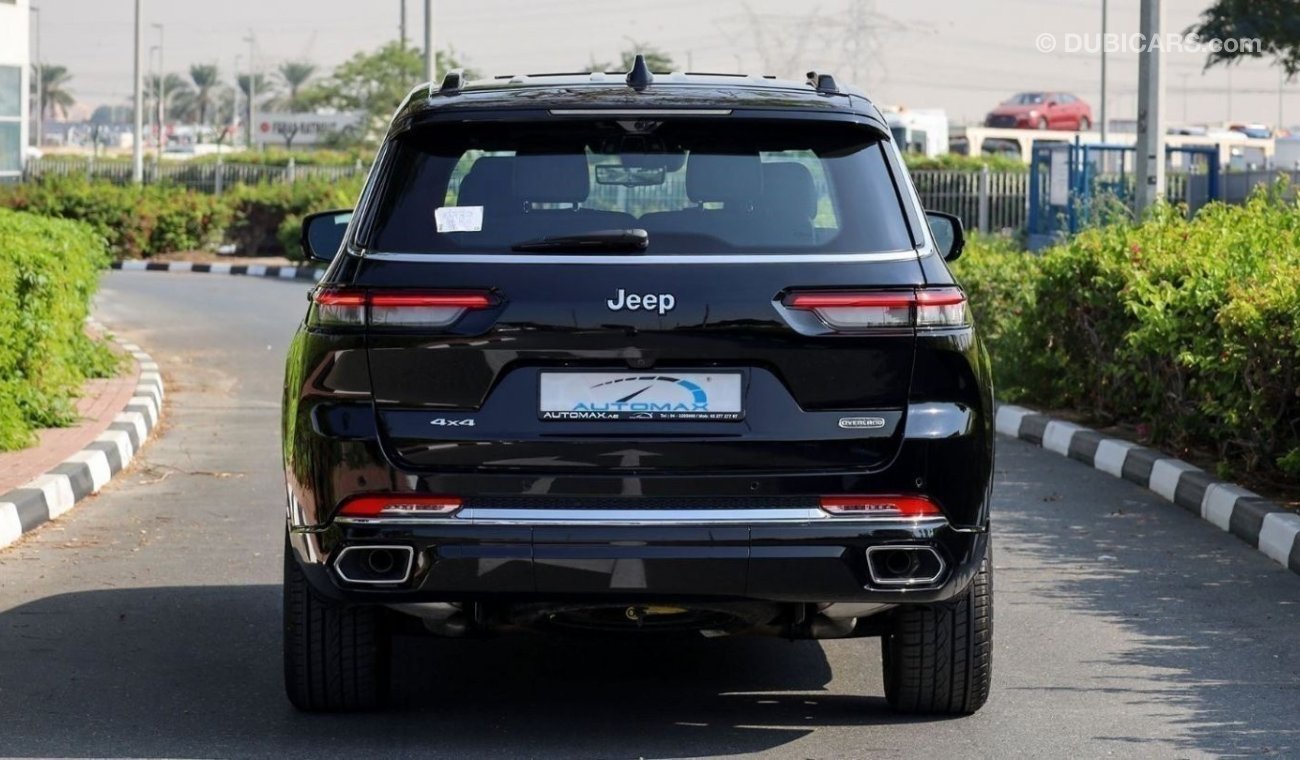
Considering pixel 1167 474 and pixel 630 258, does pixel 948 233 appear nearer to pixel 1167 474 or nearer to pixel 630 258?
pixel 630 258

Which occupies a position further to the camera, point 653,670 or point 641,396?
point 653,670

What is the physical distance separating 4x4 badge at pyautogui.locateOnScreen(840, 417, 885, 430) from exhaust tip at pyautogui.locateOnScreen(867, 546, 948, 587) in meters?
0.30

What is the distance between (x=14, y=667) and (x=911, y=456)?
294 cm

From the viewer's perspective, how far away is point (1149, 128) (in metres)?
15.6

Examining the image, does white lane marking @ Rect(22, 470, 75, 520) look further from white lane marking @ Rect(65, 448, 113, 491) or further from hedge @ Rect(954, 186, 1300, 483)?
hedge @ Rect(954, 186, 1300, 483)

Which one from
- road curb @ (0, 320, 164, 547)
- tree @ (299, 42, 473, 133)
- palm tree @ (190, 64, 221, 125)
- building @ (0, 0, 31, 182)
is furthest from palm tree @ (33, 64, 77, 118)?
road curb @ (0, 320, 164, 547)

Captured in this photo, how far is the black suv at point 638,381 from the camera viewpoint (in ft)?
15.9

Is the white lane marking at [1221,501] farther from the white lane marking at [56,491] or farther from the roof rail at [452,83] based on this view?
the white lane marking at [56,491]

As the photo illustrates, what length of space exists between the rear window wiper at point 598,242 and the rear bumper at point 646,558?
66 cm

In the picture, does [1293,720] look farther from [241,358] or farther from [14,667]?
[241,358]

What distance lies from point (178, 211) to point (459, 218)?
107 feet

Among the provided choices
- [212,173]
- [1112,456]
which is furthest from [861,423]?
[212,173]

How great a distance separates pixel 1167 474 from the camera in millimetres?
10039

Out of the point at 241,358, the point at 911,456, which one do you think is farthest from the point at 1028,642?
the point at 241,358
